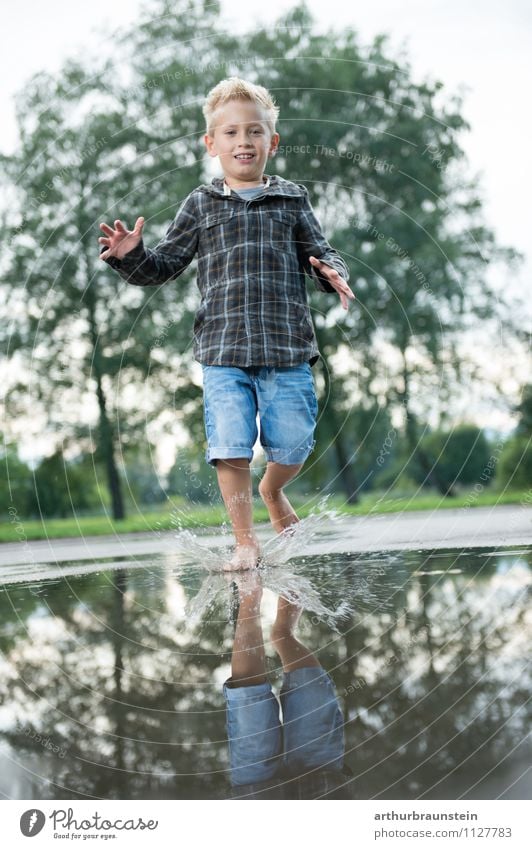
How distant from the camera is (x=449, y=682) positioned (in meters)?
1.34

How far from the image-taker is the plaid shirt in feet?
8.39

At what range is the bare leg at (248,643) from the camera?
1.43 m

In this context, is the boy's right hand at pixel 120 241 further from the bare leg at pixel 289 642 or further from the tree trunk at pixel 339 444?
the tree trunk at pixel 339 444

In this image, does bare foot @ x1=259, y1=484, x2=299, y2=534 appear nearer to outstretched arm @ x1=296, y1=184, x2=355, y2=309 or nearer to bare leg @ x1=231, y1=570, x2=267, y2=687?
bare leg @ x1=231, y1=570, x2=267, y2=687

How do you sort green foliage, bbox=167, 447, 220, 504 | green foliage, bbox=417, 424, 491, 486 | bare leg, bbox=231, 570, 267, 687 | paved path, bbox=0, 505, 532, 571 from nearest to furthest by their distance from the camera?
bare leg, bbox=231, 570, 267, 687
paved path, bbox=0, 505, 532, 571
green foliage, bbox=167, 447, 220, 504
green foliage, bbox=417, 424, 491, 486

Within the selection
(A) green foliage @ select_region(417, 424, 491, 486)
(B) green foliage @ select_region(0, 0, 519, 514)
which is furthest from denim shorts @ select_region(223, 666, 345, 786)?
(A) green foliage @ select_region(417, 424, 491, 486)

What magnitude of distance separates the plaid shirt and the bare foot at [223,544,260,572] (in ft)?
1.70

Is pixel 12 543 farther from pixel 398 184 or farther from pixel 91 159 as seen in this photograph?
pixel 398 184

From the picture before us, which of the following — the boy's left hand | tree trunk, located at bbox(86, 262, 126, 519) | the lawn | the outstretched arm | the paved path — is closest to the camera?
the boy's left hand

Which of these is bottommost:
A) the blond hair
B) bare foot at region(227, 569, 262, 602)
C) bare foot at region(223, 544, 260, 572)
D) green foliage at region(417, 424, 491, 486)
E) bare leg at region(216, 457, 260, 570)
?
bare foot at region(227, 569, 262, 602)

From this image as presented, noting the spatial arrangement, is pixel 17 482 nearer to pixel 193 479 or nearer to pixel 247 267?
pixel 193 479

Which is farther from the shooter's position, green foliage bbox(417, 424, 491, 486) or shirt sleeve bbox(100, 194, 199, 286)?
green foliage bbox(417, 424, 491, 486)

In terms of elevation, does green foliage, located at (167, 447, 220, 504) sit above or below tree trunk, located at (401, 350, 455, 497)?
below
